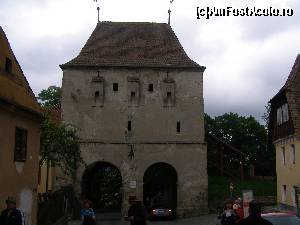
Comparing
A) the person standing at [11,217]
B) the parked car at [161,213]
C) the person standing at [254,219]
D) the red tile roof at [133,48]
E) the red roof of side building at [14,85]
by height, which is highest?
the red tile roof at [133,48]

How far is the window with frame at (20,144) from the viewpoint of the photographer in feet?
60.6

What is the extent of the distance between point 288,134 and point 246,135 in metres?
41.4

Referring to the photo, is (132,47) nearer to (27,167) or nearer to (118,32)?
(118,32)

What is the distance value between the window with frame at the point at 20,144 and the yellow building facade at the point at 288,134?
15167 mm

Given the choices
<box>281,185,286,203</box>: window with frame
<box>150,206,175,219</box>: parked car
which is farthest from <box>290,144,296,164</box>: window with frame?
<box>150,206,175,219</box>: parked car

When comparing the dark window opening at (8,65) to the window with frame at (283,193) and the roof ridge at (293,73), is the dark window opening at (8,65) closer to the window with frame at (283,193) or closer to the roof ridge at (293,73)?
the roof ridge at (293,73)

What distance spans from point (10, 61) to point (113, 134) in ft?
65.9

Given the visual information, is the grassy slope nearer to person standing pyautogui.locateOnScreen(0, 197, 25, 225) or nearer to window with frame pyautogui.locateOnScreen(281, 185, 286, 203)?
window with frame pyautogui.locateOnScreen(281, 185, 286, 203)

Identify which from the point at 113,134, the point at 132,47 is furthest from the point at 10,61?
the point at 132,47

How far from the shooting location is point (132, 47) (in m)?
42.7

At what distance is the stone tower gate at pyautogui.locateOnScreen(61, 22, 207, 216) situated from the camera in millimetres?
39094

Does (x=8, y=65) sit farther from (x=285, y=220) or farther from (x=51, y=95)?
(x=51, y=95)

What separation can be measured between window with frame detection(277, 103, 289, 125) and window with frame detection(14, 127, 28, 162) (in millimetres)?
15943

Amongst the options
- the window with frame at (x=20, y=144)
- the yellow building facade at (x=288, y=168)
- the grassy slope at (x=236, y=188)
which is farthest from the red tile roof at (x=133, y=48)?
the window with frame at (x=20, y=144)
